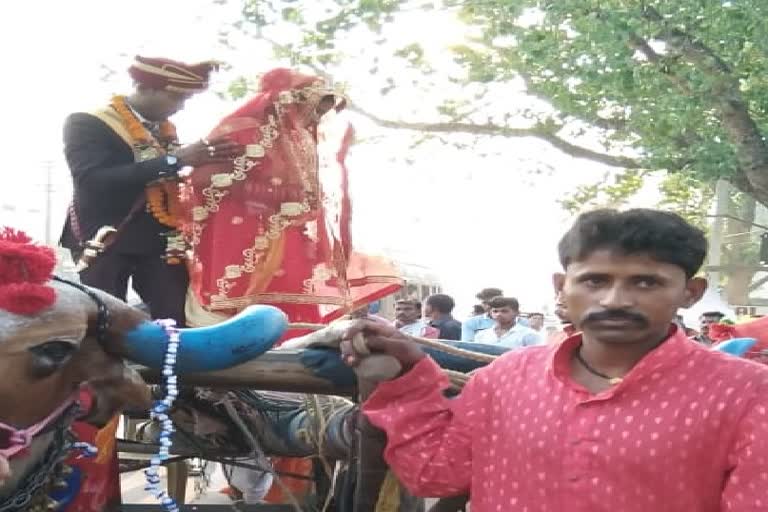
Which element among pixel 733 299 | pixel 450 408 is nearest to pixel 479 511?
pixel 450 408

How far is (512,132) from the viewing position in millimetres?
15367

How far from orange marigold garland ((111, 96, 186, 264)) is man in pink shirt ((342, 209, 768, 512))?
1.77 m

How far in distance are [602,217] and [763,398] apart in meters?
0.44

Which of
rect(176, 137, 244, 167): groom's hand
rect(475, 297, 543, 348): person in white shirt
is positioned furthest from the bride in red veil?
rect(475, 297, 543, 348): person in white shirt

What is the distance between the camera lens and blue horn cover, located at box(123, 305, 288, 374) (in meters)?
2.18

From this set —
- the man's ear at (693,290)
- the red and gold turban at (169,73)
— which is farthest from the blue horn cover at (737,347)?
the red and gold turban at (169,73)

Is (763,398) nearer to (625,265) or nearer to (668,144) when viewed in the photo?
(625,265)

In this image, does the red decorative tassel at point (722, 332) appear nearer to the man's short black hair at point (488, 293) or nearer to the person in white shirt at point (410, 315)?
the person in white shirt at point (410, 315)

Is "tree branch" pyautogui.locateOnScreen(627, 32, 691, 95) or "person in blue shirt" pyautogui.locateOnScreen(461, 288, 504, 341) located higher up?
"tree branch" pyautogui.locateOnScreen(627, 32, 691, 95)

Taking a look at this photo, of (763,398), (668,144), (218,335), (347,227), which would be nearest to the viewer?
(763,398)

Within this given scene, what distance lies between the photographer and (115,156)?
141 inches

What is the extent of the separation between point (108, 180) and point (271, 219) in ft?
1.89

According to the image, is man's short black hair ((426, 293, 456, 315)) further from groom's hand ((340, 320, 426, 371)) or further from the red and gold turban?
groom's hand ((340, 320, 426, 371))

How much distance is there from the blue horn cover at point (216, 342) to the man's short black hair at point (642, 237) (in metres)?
0.67
